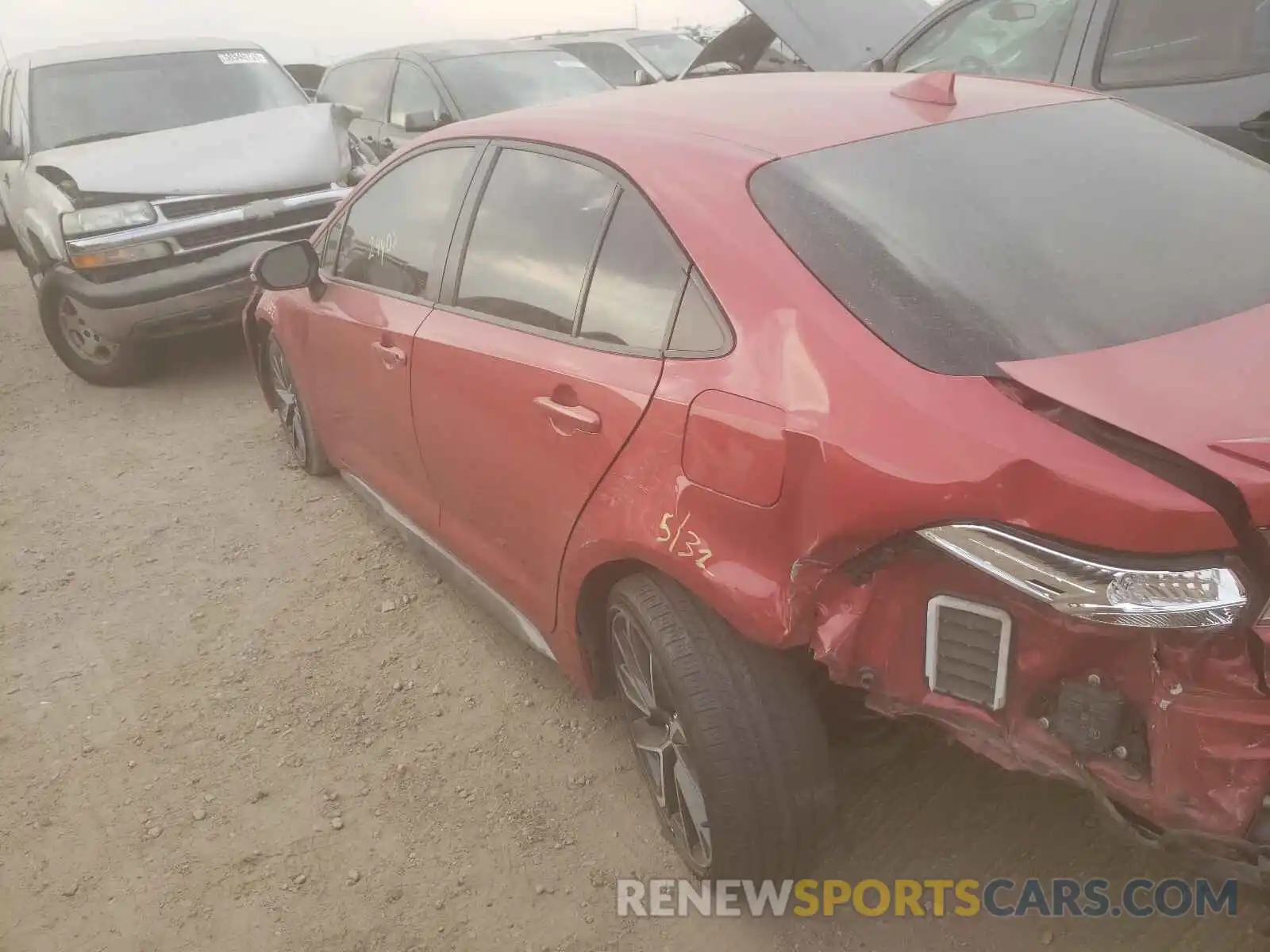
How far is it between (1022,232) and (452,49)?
20.9ft

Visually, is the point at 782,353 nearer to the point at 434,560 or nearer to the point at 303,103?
the point at 434,560

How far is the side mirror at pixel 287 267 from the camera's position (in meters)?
3.37

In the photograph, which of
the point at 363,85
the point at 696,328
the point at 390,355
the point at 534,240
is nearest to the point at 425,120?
the point at 363,85

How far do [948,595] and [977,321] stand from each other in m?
0.48

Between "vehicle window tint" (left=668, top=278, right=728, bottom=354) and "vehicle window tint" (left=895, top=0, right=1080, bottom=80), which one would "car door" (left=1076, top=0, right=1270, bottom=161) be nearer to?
"vehicle window tint" (left=895, top=0, right=1080, bottom=80)

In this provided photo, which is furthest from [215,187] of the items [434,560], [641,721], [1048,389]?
[1048,389]

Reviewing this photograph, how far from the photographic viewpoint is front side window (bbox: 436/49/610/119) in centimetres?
686

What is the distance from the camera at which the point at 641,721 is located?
238cm

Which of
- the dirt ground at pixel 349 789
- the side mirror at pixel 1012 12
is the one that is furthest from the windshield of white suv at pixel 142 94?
the side mirror at pixel 1012 12

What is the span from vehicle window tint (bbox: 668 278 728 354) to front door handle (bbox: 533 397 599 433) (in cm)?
25

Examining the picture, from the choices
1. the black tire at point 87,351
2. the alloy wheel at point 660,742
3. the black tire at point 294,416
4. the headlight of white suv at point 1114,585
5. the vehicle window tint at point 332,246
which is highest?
the headlight of white suv at point 1114,585

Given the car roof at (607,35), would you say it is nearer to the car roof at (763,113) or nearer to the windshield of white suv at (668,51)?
the windshield of white suv at (668,51)

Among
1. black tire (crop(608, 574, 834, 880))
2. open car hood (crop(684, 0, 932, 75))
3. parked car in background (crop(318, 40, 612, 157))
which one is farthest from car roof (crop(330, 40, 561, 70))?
black tire (crop(608, 574, 834, 880))

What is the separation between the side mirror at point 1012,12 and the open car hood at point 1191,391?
354 centimetres
